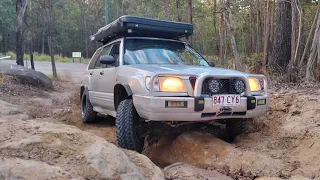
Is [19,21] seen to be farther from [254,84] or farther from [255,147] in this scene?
[255,147]

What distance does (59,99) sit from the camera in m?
10.2

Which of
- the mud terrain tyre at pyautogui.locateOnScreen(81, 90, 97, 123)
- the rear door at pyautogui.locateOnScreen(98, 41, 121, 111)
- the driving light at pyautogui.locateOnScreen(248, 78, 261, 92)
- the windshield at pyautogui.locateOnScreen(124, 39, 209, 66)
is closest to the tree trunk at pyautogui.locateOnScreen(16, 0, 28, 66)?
the mud terrain tyre at pyautogui.locateOnScreen(81, 90, 97, 123)


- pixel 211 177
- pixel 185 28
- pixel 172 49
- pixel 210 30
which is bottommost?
pixel 211 177

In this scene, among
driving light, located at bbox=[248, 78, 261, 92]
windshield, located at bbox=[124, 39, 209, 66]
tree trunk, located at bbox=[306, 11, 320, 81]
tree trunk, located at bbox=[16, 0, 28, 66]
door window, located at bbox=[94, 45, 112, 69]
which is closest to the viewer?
driving light, located at bbox=[248, 78, 261, 92]

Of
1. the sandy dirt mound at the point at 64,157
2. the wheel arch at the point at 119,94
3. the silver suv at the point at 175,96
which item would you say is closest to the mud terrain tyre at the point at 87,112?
the silver suv at the point at 175,96

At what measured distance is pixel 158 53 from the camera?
16.7 feet

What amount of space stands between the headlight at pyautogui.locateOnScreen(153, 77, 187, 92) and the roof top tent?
1.65m

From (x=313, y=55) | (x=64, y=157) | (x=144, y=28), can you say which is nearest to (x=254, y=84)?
(x=144, y=28)

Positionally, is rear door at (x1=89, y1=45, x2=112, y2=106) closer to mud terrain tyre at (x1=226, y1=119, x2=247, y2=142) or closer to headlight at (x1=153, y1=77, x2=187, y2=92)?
headlight at (x1=153, y1=77, x2=187, y2=92)

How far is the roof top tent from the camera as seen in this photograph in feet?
16.8

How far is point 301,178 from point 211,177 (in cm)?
87

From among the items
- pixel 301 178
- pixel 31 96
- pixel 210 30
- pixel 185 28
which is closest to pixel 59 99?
pixel 31 96

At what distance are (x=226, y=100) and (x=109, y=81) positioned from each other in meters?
1.97

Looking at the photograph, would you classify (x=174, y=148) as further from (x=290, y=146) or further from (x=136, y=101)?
(x=290, y=146)
